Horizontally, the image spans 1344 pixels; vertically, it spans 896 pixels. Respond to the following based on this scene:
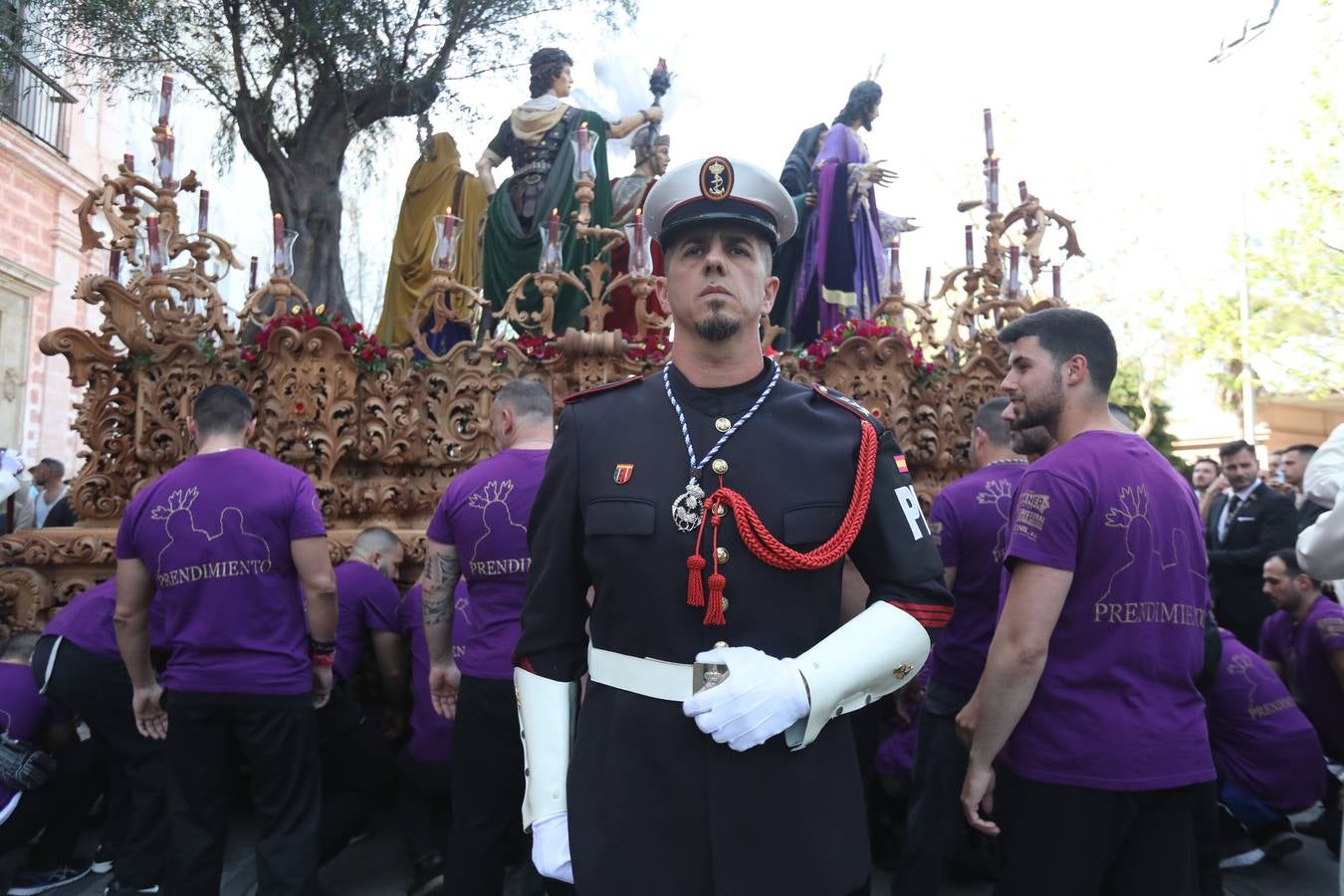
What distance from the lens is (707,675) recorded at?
5.44 ft

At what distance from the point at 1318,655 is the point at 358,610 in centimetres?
446

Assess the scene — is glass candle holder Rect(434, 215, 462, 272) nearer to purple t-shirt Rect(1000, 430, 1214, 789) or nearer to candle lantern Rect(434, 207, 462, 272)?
candle lantern Rect(434, 207, 462, 272)

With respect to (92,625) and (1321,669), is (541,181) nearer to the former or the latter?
(92,625)

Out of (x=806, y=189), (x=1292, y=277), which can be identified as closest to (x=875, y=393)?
(x=806, y=189)

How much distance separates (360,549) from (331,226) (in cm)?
431

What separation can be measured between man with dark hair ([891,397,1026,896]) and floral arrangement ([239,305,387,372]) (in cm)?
346

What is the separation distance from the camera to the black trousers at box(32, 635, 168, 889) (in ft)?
12.6

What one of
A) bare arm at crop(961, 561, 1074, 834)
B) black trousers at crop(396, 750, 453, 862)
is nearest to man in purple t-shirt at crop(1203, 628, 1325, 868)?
bare arm at crop(961, 561, 1074, 834)

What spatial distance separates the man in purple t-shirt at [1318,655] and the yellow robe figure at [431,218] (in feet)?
21.0

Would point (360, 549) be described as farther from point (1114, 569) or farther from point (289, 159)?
point (289, 159)

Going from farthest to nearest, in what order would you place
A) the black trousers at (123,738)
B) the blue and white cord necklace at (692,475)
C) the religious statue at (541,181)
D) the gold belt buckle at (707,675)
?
the religious statue at (541,181)
the black trousers at (123,738)
the blue and white cord necklace at (692,475)
the gold belt buckle at (707,675)

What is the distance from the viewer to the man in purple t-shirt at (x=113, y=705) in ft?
12.6

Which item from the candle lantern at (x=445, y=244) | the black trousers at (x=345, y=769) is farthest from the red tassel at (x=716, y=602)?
the candle lantern at (x=445, y=244)

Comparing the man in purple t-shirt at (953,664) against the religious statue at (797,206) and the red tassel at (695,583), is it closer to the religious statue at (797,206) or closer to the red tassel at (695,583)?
the red tassel at (695,583)
